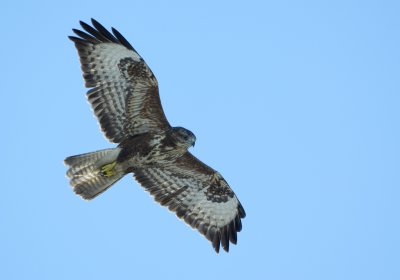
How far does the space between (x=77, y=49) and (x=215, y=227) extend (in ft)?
12.8

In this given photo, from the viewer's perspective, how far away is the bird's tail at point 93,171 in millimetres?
13047

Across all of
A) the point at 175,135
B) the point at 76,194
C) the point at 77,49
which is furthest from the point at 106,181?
the point at 77,49

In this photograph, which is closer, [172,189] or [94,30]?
[94,30]

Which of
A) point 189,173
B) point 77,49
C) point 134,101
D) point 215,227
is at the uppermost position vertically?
point 77,49

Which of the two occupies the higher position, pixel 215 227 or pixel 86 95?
pixel 86 95

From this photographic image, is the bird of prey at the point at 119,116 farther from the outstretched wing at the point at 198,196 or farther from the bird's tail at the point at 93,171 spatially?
the outstretched wing at the point at 198,196

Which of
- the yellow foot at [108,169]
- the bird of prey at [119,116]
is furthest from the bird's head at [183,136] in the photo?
the yellow foot at [108,169]

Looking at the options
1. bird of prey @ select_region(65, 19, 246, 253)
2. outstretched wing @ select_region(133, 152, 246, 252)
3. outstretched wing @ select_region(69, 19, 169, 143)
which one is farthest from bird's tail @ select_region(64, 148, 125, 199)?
outstretched wing @ select_region(133, 152, 246, 252)

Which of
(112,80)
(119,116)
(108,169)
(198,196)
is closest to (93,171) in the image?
(108,169)

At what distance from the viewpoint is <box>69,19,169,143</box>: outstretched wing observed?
1323 cm

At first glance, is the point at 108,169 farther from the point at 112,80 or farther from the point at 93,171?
the point at 112,80

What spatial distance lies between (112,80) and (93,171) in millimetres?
1543

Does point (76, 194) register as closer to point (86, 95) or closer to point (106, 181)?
point (106, 181)

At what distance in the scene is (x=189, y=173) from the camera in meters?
14.2
